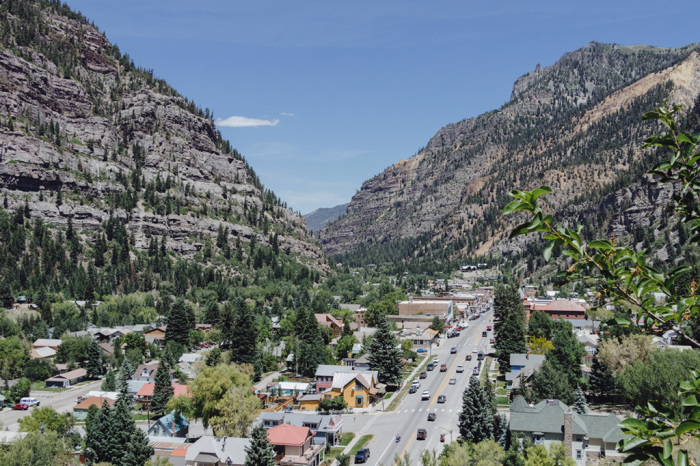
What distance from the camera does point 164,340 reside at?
10581 cm

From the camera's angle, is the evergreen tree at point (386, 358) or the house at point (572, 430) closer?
the house at point (572, 430)

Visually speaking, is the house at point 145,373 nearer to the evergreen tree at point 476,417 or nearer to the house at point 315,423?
the house at point 315,423

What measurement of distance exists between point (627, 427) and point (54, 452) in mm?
53837

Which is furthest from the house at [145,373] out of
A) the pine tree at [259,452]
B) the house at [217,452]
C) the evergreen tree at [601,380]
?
the evergreen tree at [601,380]

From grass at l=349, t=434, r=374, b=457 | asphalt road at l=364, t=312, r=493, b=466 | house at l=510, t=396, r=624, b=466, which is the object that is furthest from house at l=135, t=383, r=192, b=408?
house at l=510, t=396, r=624, b=466

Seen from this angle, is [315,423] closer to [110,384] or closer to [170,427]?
[170,427]

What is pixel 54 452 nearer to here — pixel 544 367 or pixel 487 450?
pixel 487 450

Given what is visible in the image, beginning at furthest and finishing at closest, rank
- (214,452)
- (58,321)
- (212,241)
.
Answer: (212,241)
(58,321)
(214,452)

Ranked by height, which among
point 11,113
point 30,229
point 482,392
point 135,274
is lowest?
point 482,392

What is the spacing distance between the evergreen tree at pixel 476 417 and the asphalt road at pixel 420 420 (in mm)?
3438

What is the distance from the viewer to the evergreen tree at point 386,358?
8206 centimetres

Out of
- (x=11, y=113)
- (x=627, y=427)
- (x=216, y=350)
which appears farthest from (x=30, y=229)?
(x=627, y=427)

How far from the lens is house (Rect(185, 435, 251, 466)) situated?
51.7 m

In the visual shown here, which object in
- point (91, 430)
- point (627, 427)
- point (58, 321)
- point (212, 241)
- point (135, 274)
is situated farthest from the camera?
point (212, 241)
